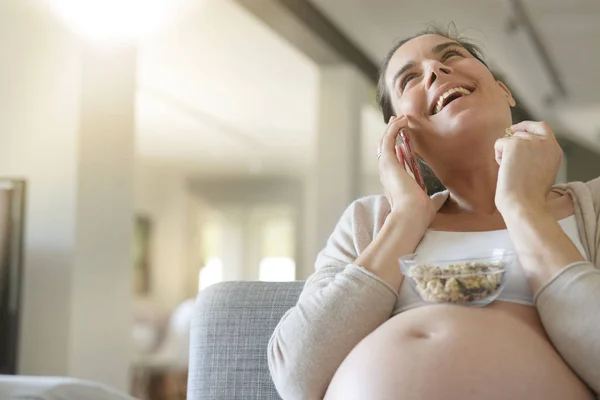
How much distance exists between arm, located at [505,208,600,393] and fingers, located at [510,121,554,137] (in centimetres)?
17

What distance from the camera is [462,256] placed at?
1038 mm

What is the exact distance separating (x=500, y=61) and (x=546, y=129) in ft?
13.3

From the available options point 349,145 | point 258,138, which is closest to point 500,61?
point 349,145

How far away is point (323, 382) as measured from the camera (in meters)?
0.97

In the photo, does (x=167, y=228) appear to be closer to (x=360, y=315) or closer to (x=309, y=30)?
(x=309, y=30)

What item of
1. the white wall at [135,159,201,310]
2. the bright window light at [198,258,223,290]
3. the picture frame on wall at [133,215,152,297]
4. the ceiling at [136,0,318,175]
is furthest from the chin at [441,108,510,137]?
the bright window light at [198,258,223,290]

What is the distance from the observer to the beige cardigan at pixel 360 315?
2.91 ft

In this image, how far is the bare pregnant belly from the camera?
2.79ft

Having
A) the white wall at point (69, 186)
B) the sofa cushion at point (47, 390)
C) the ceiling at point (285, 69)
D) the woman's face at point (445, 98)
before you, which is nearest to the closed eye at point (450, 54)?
the woman's face at point (445, 98)

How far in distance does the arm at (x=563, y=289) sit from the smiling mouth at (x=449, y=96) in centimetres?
29

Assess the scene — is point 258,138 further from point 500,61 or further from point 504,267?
point 504,267

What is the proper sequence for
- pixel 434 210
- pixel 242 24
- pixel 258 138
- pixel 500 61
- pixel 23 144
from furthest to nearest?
pixel 258 138
pixel 500 61
pixel 242 24
pixel 23 144
pixel 434 210

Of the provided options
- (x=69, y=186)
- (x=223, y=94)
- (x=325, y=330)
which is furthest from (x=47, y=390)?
(x=223, y=94)

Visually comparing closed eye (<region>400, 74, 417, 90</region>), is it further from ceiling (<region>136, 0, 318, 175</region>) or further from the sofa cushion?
ceiling (<region>136, 0, 318, 175</region>)
